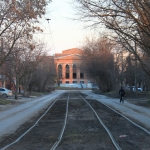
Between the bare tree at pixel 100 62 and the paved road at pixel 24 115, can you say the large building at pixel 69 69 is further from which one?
the paved road at pixel 24 115

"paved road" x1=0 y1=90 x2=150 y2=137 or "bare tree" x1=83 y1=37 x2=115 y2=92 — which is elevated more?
"bare tree" x1=83 y1=37 x2=115 y2=92

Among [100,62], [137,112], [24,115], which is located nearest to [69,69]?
[100,62]

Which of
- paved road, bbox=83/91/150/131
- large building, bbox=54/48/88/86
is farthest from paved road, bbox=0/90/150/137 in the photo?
large building, bbox=54/48/88/86

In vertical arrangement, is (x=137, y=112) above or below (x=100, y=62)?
below

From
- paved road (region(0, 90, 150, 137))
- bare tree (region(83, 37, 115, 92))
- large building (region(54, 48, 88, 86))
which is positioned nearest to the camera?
paved road (region(0, 90, 150, 137))

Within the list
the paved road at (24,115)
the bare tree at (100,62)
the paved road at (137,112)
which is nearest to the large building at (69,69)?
the bare tree at (100,62)

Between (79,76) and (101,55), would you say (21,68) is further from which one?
(79,76)

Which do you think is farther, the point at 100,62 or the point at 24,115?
the point at 100,62

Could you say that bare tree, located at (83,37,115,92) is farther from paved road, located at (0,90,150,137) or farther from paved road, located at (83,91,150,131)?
paved road, located at (0,90,150,137)

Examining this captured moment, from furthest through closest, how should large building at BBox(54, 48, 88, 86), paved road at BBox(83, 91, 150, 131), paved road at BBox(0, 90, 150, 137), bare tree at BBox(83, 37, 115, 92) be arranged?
large building at BBox(54, 48, 88, 86) < bare tree at BBox(83, 37, 115, 92) < paved road at BBox(83, 91, 150, 131) < paved road at BBox(0, 90, 150, 137)

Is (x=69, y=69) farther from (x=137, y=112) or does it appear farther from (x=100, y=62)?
(x=137, y=112)

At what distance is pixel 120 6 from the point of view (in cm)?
1967

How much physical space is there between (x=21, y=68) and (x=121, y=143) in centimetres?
3526

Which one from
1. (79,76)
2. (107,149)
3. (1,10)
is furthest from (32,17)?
(79,76)
